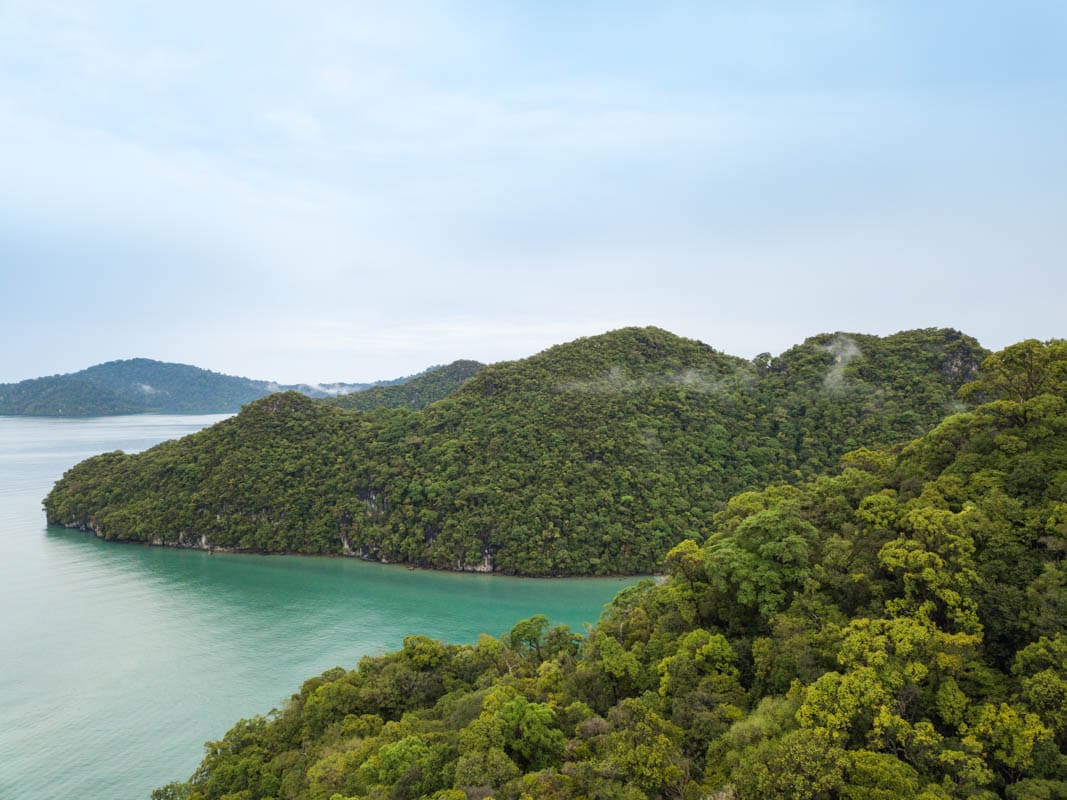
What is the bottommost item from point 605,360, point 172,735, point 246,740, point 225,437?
point 172,735

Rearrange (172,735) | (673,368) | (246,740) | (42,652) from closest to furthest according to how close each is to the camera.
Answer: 1. (246,740)
2. (172,735)
3. (42,652)
4. (673,368)

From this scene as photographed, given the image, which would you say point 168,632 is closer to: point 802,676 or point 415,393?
point 802,676

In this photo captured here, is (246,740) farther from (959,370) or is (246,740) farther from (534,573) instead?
(959,370)

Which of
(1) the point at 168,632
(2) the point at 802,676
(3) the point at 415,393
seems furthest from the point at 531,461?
(3) the point at 415,393

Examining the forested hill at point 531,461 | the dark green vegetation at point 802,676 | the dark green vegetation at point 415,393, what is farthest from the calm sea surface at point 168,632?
the dark green vegetation at point 415,393

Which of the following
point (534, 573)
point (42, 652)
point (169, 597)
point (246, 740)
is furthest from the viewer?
point (534, 573)

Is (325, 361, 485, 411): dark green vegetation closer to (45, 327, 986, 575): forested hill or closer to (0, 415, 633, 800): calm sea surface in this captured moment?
(45, 327, 986, 575): forested hill

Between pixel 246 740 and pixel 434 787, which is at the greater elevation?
pixel 434 787

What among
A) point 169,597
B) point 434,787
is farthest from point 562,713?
point 169,597
